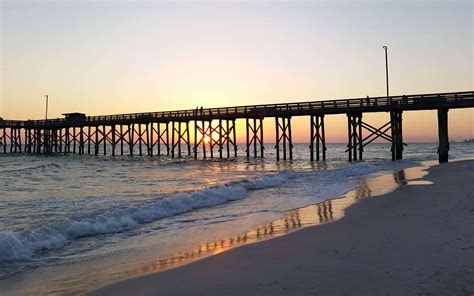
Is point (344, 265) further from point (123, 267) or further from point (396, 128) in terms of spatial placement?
point (396, 128)

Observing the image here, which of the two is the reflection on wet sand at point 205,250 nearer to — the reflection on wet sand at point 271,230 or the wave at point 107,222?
the reflection on wet sand at point 271,230

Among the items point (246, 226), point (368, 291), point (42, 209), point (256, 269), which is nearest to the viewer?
point (368, 291)

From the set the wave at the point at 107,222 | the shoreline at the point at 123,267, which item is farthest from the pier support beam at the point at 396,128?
the shoreline at the point at 123,267

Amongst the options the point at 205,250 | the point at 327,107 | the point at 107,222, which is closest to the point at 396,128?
the point at 327,107

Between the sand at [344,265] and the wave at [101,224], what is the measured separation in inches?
133

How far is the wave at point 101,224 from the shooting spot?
24.6 feet

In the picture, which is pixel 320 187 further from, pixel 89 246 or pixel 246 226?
pixel 89 246

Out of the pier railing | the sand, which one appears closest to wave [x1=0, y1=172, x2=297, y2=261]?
the sand

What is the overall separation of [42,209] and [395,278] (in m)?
10.8

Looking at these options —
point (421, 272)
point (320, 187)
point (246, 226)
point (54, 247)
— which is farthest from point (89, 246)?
point (320, 187)

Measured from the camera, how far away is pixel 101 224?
973cm

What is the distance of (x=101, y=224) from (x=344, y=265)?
632cm

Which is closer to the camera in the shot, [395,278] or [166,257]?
[395,278]

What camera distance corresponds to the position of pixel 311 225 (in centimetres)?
890
